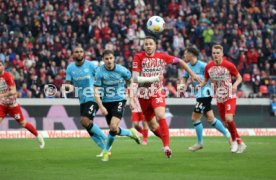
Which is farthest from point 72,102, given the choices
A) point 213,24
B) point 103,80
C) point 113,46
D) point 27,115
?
point 103,80

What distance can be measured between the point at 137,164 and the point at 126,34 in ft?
66.5

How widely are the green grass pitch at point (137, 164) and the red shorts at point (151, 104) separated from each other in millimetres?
1006

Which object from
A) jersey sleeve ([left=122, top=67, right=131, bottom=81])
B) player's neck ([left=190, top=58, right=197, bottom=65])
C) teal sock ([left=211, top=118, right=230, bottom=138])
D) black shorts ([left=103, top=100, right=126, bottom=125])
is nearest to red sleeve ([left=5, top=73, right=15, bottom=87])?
black shorts ([left=103, top=100, right=126, bottom=125])

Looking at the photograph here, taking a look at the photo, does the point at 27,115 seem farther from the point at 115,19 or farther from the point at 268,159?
the point at 268,159

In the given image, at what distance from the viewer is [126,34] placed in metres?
34.4

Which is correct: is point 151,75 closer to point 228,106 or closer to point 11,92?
point 228,106

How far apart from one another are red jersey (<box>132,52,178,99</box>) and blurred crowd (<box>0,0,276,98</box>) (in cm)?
1390

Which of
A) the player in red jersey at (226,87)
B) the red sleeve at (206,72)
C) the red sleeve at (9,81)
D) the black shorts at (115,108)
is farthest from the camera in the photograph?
the red sleeve at (9,81)

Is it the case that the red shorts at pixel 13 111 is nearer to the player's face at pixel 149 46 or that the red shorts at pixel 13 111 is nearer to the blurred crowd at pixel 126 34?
the player's face at pixel 149 46

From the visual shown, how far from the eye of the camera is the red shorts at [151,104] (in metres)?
16.0

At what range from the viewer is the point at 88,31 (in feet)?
111

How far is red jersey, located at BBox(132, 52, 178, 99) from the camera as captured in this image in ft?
52.5

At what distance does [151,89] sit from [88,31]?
1830 centimetres

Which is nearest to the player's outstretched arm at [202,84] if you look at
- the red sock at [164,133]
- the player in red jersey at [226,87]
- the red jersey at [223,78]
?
the player in red jersey at [226,87]
